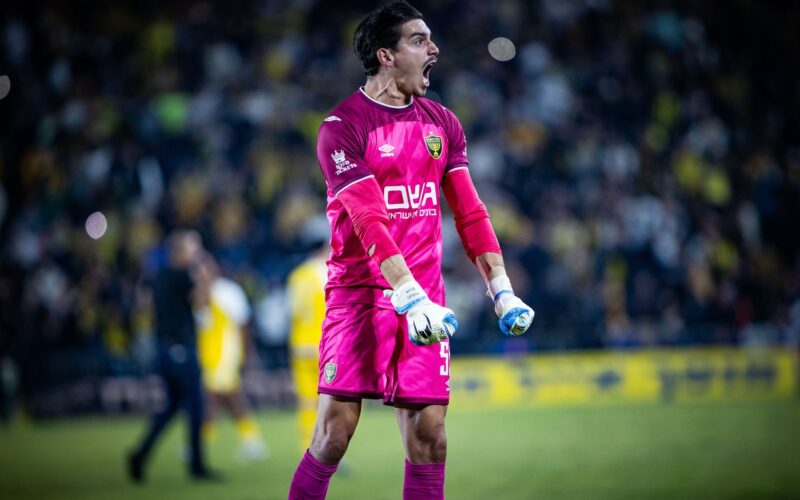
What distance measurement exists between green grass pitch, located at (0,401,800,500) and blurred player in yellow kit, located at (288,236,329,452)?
0.81 metres

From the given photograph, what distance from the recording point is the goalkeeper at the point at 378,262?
15.5 ft

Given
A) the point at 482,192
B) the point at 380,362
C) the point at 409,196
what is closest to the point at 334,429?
the point at 380,362

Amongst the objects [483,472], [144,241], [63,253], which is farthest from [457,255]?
[483,472]

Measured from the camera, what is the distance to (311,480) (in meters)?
4.86

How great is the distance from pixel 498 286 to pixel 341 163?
39.7 inches

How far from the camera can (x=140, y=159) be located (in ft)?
64.2

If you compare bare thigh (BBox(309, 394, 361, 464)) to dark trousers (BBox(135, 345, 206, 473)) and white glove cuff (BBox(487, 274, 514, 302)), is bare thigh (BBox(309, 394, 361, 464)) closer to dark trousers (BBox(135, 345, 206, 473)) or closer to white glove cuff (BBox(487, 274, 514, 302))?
white glove cuff (BBox(487, 274, 514, 302))

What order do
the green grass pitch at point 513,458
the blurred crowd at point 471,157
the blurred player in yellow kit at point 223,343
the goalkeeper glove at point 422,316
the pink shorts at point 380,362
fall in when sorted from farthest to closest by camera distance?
1. the blurred crowd at point 471,157
2. the blurred player in yellow kit at point 223,343
3. the green grass pitch at point 513,458
4. the pink shorts at point 380,362
5. the goalkeeper glove at point 422,316

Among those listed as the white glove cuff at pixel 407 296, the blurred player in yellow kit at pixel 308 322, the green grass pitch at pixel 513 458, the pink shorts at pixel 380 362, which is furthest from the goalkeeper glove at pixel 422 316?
the blurred player in yellow kit at pixel 308 322

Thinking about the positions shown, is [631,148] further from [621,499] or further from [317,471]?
[317,471]

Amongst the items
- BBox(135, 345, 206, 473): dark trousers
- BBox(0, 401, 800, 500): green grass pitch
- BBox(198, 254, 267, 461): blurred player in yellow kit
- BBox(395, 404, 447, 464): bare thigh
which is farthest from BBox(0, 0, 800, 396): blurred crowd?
BBox(395, 404, 447, 464): bare thigh

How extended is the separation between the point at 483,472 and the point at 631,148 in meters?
12.5

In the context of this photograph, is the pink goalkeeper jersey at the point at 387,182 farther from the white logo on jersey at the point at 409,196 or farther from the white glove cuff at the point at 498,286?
the white glove cuff at the point at 498,286

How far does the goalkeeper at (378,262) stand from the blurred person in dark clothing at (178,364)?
239 inches
